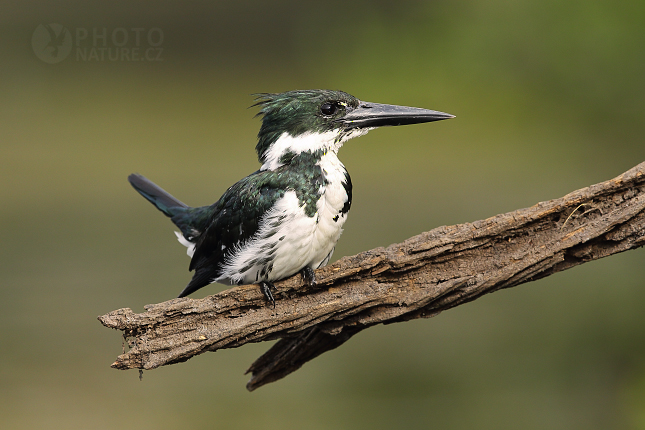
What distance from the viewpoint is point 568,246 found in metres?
1.75

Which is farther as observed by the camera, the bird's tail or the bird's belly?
the bird's tail

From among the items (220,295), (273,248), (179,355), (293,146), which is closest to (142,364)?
(179,355)

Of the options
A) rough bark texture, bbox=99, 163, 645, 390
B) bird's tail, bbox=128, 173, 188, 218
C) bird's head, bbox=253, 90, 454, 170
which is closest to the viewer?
rough bark texture, bbox=99, 163, 645, 390

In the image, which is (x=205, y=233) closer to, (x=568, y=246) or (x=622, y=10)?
(x=568, y=246)

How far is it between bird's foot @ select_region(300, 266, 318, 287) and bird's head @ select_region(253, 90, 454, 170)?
30cm

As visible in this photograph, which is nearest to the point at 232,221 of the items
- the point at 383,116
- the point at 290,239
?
the point at 290,239

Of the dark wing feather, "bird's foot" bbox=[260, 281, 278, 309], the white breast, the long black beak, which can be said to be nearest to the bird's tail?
the dark wing feather

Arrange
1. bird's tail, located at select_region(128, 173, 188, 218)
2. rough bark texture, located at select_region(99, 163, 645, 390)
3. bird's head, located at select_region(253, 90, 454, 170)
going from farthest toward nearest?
bird's tail, located at select_region(128, 173, 188, 218) < bird's head, located at select_region(253, 90, 454, 170) < rough bark texture, located at select_region(99, 163, 645, 390)

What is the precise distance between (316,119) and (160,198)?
814 mm

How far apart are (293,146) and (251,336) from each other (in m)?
0.53

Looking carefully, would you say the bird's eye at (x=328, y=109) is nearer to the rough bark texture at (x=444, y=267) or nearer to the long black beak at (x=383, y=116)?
the long black beak at (x=383, y=116)

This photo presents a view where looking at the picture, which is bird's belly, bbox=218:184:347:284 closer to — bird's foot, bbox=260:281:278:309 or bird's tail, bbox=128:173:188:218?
bird's foot, bbox=260:281:278:309

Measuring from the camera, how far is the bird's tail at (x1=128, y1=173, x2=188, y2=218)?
2.31 m

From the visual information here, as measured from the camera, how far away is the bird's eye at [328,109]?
188 cm
